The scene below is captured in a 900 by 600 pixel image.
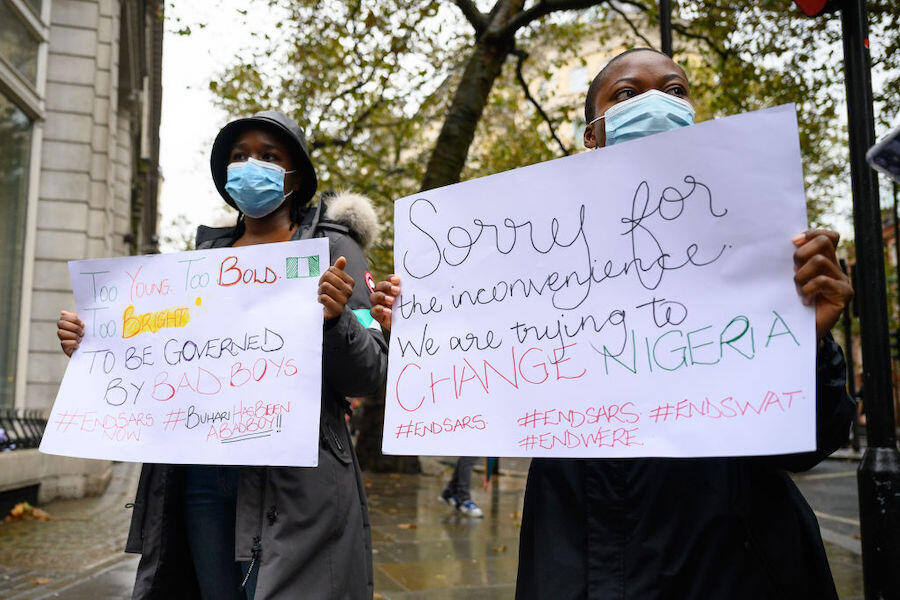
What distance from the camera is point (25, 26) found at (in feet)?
27.7

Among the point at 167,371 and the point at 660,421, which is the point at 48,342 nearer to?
the point at 167,371

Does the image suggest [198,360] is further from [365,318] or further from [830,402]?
[830,402]

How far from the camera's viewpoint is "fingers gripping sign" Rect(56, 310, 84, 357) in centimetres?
254

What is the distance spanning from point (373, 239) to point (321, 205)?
0.22 metres

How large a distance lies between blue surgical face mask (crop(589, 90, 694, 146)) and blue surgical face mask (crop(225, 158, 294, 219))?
1.21 m

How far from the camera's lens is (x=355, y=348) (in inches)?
85.0

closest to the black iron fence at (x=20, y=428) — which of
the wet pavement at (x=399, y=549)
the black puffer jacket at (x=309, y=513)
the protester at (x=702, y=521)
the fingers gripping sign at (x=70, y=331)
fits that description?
the wet pavement at (x=399, y=549)

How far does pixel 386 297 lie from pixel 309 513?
618 millimetres

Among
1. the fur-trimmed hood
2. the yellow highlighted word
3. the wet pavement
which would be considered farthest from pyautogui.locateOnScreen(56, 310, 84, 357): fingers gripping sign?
the wet pavement

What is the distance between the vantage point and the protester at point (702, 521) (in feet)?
4.75

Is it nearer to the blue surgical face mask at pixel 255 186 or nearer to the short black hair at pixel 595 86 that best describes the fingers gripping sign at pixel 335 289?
the blue surgical face mask at pixel 255 186

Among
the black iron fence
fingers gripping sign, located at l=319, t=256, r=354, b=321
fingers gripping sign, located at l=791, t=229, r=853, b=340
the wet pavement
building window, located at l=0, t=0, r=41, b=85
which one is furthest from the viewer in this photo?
building window, located at l=0, t=0, r=41, b=85

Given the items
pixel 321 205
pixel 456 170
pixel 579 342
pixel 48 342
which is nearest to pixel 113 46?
pixel 48 342

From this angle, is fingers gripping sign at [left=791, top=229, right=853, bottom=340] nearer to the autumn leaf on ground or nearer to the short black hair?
the short black hair
